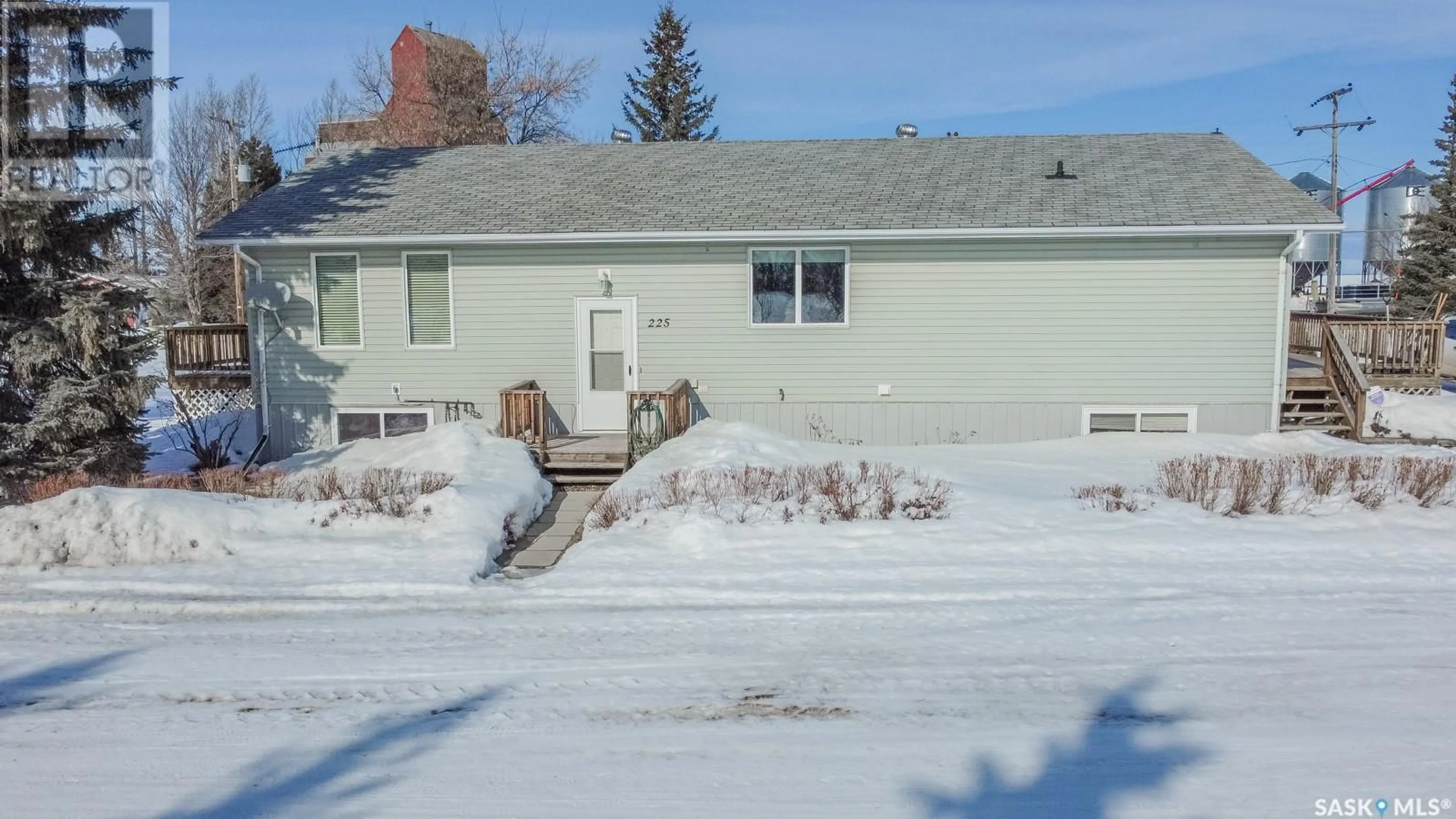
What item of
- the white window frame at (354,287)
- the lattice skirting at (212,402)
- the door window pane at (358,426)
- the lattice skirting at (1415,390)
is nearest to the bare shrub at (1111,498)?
the lattice skirting at (1415,390)

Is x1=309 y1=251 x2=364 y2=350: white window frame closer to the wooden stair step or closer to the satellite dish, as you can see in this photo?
the satellite dish

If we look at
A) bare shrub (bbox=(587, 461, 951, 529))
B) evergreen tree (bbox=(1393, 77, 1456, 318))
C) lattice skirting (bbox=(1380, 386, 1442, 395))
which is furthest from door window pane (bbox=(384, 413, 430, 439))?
evergreen tree (bbox=(1393, 77, 1456, 318))

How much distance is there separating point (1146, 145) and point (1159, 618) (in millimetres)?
11593

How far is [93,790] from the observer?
13.6ft

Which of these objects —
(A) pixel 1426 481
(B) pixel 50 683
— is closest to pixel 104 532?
(B) pixel 50 683

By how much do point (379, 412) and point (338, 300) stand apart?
1.67 metres

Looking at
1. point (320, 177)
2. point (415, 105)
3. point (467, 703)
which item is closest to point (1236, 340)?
point (467, 703)

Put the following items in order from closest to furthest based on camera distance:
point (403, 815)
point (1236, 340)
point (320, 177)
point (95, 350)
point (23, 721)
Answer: point (403, 815) → point (23, 721) → point (95, 350) → point (1236, 340) → point (320, 177)

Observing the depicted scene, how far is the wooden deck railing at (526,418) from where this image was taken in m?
11.6

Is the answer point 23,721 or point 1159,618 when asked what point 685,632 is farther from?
point 23,721

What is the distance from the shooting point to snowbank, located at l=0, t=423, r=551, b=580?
7.32 m

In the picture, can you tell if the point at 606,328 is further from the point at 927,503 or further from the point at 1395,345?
the point at 1395,345

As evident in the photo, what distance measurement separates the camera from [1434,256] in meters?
30.3

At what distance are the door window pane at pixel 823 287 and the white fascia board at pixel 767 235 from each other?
32 centimetres
